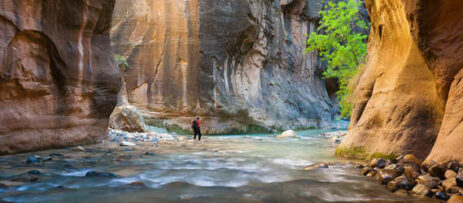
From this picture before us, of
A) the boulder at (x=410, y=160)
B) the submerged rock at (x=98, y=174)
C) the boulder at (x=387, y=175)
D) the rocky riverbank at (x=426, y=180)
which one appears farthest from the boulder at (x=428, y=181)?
the submerged rock at (x=98, y=174)

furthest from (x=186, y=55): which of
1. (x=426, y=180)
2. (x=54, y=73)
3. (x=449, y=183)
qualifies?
(x=449, y=183)

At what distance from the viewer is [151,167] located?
18.0ft

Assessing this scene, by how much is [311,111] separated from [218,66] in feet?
39.6

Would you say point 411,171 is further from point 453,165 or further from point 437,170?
point 453,165

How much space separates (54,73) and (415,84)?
307 inches

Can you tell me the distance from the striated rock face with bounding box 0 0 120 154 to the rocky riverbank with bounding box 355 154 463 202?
674 centimetres

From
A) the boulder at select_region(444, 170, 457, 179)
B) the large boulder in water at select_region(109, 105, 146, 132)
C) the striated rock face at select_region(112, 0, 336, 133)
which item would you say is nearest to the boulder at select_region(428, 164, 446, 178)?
the boulder at select_region(444, 170, 457, 179)

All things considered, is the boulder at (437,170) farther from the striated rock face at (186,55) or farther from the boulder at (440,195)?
the striated rock face at (186,55)

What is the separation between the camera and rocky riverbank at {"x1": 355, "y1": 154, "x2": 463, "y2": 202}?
322 cm

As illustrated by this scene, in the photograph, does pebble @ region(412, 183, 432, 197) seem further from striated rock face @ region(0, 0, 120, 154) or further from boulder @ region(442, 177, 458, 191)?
striated rock face @ region(0, 0, 120, 154)

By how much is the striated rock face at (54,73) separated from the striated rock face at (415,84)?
22.1 feet

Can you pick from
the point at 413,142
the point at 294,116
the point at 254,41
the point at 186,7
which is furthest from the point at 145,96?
the point at 413,142

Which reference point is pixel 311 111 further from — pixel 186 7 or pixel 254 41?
pixel 186 7

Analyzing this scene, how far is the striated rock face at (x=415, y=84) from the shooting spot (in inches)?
173
